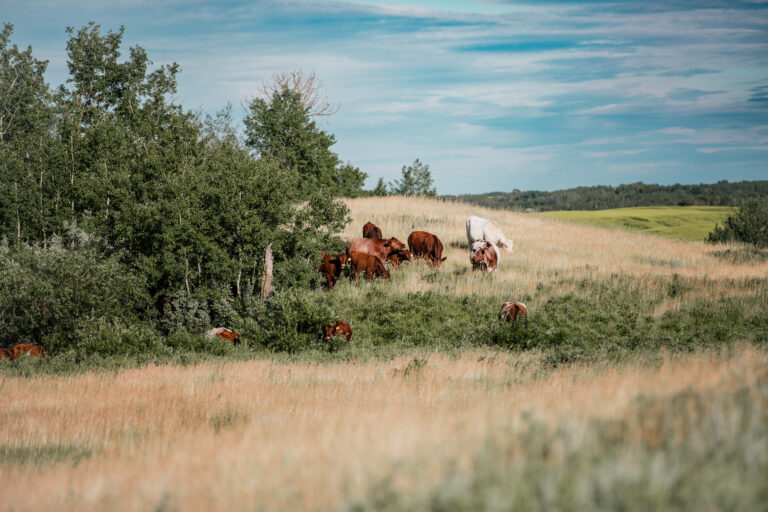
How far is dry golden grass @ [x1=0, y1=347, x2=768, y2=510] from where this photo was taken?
360 centimetres

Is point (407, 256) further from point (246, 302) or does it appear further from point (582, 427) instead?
point (582, 427)

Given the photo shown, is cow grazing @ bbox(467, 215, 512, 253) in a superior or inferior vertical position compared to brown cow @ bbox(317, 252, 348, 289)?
superior

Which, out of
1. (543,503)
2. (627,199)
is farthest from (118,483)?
(627,199)

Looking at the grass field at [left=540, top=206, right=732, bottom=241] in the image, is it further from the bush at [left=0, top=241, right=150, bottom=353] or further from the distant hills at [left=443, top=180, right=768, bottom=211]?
the bush at [left=0, top=241, right=150, bottom=353]

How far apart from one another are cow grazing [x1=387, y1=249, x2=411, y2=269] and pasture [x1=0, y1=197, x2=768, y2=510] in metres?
3.96

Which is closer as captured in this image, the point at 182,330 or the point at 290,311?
the point at 290,311

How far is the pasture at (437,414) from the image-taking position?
10.2 ft

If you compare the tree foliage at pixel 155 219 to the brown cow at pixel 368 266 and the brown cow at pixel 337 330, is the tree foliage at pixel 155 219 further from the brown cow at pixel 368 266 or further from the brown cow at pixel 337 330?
the brown cow at pixel 337 330

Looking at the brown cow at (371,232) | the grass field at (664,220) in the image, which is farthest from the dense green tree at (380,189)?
the brown cow at (371,232)

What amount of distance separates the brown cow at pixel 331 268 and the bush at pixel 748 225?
38.6 metres

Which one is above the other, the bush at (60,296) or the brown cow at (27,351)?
the bush at (60,296)

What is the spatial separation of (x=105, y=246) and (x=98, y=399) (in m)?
14.3

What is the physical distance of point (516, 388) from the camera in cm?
905

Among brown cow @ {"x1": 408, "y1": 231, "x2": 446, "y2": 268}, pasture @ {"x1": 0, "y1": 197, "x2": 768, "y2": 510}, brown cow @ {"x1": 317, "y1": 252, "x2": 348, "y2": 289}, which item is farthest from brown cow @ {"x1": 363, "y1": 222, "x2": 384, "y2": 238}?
pasture @ {"x1": 0, "y1": 197, "x2": 768, "y2": 510}
